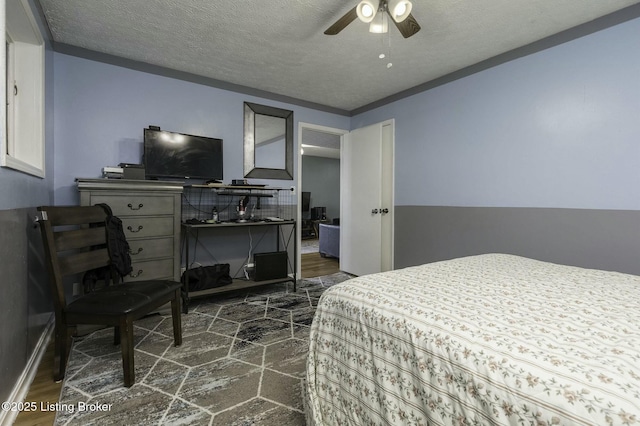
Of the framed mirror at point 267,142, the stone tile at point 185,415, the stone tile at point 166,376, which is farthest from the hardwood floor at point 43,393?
the framed mirror at point 267,142

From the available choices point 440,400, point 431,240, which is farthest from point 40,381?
point 431,240

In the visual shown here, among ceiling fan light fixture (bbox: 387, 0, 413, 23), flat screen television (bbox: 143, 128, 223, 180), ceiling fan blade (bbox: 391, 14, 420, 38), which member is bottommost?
flat screen television (bbox: 143, 128, 223, 180)

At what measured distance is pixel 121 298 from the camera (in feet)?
5.56

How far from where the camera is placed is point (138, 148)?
2.88m

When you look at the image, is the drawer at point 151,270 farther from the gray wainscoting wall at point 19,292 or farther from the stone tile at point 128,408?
the stone tile at point 128,408

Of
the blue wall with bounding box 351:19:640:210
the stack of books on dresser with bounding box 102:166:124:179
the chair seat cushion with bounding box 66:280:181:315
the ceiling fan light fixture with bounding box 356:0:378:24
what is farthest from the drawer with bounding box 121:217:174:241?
the blue wall with bounding box 351:19:640:210

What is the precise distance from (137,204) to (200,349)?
1.35m

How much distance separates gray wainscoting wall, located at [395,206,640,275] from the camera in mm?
2041

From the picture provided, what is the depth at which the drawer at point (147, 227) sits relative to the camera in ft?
7.93

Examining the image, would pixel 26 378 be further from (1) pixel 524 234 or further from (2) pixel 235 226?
(1) pixel 524 234

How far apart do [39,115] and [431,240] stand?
3.68 m

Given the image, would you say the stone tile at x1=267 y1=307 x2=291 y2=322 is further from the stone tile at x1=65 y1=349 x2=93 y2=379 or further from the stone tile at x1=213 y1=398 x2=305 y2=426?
the stone tile at x1=65 y1=349 x2=93 y2=379

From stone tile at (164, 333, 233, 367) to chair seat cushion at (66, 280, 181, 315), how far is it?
39 cm

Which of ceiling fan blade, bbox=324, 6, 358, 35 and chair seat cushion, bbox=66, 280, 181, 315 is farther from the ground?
ceiling fan blade, bbox=324, 6, 358, 35
